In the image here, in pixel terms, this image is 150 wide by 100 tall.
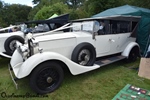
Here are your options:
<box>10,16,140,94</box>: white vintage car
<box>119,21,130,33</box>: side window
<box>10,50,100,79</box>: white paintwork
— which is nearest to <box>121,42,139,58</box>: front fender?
<box>10,16,140,94</box>: white vintage car

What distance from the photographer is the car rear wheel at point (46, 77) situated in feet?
9.11

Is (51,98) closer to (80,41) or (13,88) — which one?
(13,88)

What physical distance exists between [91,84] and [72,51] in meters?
1.03

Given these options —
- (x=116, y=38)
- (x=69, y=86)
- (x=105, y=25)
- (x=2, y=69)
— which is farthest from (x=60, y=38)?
(x=2, y=69)

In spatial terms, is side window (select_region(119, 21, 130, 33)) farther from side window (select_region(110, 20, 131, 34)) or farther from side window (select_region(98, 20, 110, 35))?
side window (select_region(98, 20, 110, 35))

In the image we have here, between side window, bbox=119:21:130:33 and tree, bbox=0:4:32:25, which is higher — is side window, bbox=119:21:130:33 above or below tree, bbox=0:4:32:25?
below

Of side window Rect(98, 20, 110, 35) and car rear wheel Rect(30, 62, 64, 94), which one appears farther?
side window Rect(98, 20, 110, 35)

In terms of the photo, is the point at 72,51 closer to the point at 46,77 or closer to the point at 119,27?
the point at 46,77

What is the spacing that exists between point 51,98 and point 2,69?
108 inches

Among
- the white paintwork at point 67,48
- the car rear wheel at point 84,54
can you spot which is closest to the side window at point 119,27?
the white paintwork at point 67,48

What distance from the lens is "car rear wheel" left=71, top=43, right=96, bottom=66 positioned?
3.40 meters

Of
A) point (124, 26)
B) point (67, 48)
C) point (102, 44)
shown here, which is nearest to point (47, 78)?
point (67, 48)

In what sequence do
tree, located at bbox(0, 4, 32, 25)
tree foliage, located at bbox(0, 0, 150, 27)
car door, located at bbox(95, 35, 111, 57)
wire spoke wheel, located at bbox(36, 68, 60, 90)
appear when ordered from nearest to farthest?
wire spoke wheel, located at bbox(36, 68, 60, 90)
car door, located at bbox(95, 35, 111, 57)
tree foliage, located at bbox(0, 0, 150, 27)
tree, located at bbox(0, 4, 32, 25)

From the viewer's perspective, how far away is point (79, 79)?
12.1ft
